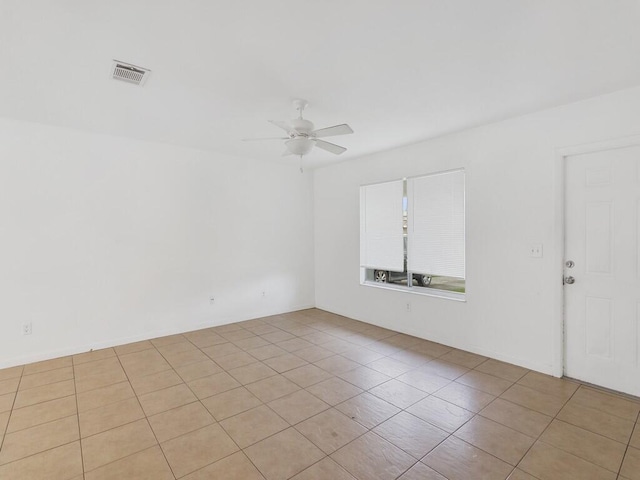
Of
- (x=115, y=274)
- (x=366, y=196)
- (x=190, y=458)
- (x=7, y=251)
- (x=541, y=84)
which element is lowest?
(x=190, y=458)

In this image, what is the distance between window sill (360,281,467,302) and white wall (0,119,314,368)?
5.28 feet

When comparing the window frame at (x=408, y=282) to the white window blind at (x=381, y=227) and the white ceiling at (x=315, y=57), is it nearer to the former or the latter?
the white window blind at (x=381, y=227)

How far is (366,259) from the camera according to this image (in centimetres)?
523

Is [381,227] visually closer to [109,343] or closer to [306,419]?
[306,419]

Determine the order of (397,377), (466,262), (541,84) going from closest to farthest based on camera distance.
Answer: (541,84) < (397,377) < (466,262)

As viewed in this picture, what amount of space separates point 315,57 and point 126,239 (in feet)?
11.1

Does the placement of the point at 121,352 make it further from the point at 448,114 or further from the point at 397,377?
the point at 448,114

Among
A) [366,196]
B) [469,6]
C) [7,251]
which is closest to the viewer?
[469,6]

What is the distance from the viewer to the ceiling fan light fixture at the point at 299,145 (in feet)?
9.71

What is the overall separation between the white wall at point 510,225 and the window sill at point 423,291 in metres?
0.08

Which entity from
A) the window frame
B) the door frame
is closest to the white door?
the door frame

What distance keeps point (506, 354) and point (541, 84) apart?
266cm

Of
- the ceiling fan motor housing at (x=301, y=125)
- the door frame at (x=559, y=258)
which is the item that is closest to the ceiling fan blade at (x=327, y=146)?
the ceiling fan motor housing at (x=301, y=125)

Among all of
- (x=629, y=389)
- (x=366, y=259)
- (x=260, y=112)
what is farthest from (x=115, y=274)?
(x=629, y=389)
